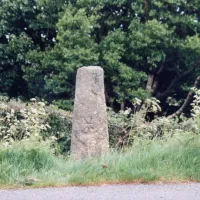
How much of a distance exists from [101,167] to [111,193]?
869 millimetres

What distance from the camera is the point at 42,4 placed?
17047 millimetres

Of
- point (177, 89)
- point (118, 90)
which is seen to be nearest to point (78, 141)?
point (118, 90)

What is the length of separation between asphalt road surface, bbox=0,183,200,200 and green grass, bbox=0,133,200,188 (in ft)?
0.81

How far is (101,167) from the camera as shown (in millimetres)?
6070

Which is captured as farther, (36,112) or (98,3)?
(98,3)

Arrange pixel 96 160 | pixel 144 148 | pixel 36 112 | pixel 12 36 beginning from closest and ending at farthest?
pixel 96 160 < pixel 144 148 < pixel 36 112 < pixel 12 36

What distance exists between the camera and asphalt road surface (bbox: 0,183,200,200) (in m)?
5.02

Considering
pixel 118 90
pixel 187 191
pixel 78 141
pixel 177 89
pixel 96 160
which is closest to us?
pixel 187 191

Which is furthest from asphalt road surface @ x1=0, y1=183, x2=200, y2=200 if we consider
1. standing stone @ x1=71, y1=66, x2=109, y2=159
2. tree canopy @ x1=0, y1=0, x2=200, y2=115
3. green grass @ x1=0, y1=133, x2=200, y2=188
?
tree canopy @ x1=0, y1=0, x2=200, y2=115

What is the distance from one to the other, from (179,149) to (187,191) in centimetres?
141

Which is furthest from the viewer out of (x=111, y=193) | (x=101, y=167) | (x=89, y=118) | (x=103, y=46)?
(x=103, y=46)

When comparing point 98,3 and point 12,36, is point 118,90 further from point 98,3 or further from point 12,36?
point 12,36

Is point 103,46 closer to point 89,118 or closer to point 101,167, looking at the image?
point 89,118

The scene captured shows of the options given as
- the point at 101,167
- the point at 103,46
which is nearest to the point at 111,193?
the point at 101,167
